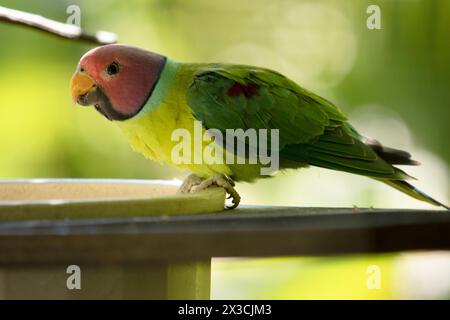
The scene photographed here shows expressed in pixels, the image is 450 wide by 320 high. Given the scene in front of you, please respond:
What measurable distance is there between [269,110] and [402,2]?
69.4 inches

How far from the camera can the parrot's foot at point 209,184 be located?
2.03m

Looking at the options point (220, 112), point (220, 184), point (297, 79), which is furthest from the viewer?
point (297, 79)

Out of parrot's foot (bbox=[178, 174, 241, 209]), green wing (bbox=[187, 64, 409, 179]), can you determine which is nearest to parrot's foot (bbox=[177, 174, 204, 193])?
parrot's foot (bbox=[178, 174, 241, 209])

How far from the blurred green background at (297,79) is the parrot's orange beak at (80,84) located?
1350mm

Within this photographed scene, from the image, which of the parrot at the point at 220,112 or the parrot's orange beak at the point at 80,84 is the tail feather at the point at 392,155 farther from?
the parrot's orange beak at the point at 80,84

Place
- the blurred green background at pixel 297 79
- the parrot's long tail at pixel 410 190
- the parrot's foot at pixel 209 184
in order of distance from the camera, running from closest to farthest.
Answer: the parrot's foot at pixel 209 184 → the parrot's long tail at pixel 410 190 → the blurred green background at pixel 297 79

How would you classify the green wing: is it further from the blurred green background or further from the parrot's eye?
the blurred green background

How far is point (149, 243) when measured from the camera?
1.07m

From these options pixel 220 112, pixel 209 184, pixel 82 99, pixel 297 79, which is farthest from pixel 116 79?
pixel 297 79

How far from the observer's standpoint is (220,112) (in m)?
2.32

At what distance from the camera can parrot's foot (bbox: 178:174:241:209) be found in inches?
80.0

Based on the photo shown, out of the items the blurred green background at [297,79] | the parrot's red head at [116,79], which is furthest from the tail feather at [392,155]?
the blurred green background at [297,79]

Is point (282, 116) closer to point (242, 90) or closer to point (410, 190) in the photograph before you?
point (242, 90)

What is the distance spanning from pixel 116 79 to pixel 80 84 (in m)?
0.11
